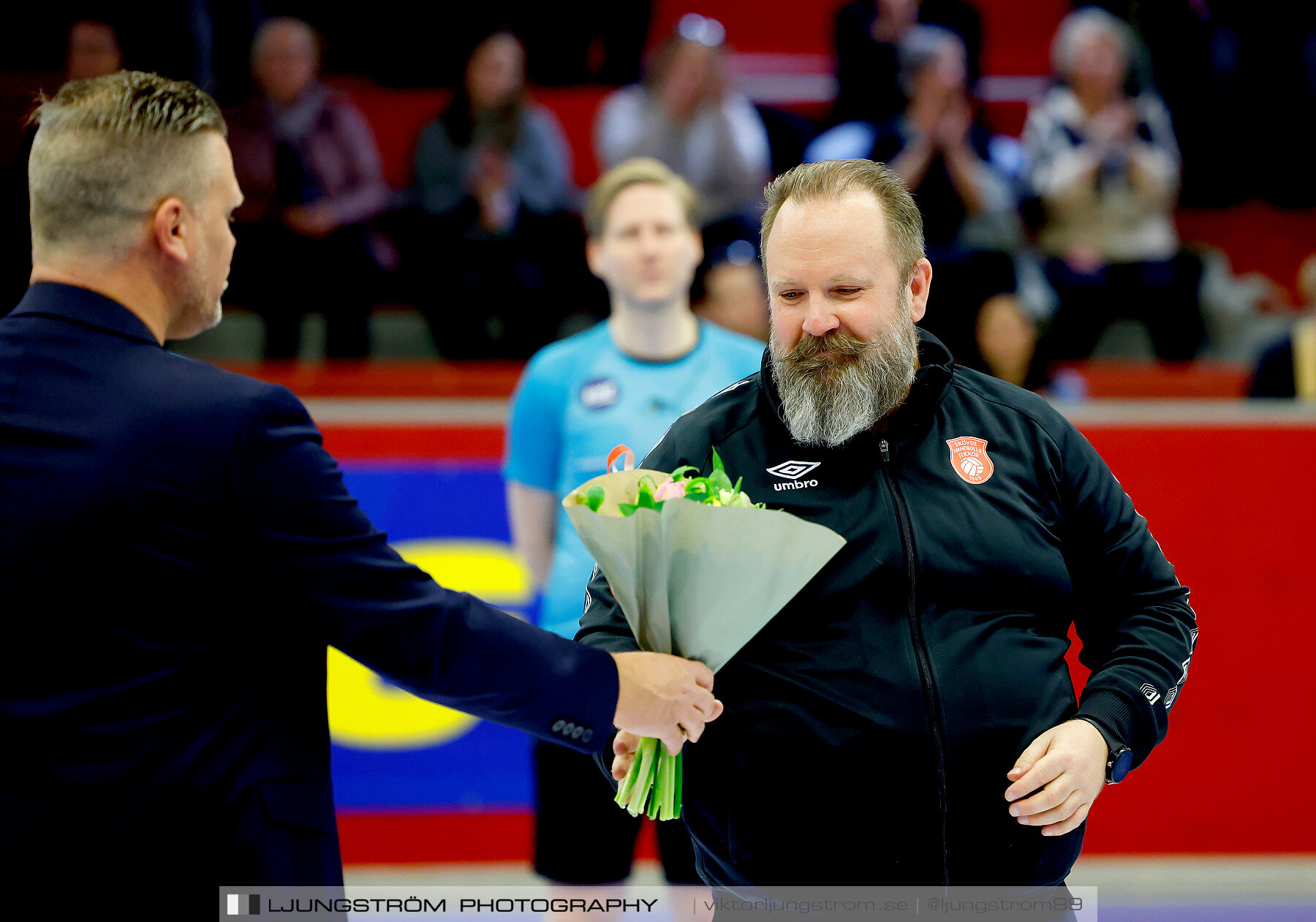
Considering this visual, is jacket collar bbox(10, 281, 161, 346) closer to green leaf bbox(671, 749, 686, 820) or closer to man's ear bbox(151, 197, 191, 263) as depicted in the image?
man's ear bbox(151, 197, 191, 263)

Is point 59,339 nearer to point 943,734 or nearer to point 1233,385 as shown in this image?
point 943,734

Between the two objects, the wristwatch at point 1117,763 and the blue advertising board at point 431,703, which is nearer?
the wristwatch at point 1117,763

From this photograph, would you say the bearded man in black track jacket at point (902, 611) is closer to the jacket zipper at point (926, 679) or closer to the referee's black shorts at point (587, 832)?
the jacket zipper at point (926, 679)

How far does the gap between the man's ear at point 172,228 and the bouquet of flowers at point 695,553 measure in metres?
0.73

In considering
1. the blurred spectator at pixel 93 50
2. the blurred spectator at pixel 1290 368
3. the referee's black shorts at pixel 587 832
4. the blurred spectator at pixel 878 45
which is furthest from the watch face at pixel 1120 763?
the blurred spectator at pixel 93 50

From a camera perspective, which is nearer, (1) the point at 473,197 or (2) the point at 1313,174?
(1) the point at 473,197

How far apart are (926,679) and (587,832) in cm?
161

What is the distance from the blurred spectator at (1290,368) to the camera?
578cm

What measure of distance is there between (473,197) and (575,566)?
4.01m

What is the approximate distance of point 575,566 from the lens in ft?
11.5

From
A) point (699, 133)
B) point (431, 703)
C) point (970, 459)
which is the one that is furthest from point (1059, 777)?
point (699, 133)

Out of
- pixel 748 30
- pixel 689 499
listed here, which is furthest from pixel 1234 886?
pixel 748 30

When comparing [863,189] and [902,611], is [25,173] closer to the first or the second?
[863,189]

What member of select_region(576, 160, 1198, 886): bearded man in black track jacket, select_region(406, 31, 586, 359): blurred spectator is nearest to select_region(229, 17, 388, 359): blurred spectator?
select_region(406, 31, 586, 359): blurred spectator
